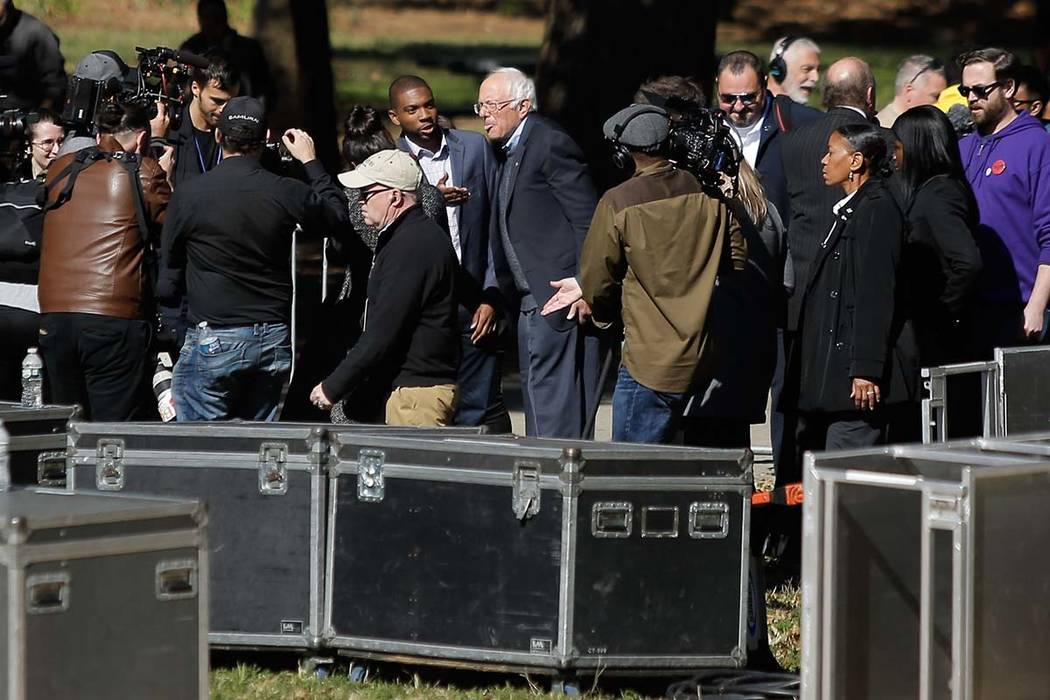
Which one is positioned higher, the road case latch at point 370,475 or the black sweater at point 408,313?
the black sweater at point 408,313

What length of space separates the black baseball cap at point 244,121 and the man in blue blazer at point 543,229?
1.31 meters

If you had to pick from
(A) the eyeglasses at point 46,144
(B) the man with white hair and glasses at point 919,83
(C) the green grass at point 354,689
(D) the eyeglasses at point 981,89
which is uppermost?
(B) the man with white hair and glasses at point 919,83

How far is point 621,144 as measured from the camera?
23.7 ft

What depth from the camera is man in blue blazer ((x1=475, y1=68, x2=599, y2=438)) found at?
27.6 feet

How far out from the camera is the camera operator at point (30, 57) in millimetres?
12789

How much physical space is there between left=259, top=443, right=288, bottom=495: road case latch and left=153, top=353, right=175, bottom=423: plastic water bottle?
186 cm

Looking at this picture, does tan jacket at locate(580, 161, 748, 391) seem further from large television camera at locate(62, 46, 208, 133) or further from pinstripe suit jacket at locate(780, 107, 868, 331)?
large television camera at locate(62, 46, 208, 133)

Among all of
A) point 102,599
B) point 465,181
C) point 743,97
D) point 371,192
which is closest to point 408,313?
point 371,192

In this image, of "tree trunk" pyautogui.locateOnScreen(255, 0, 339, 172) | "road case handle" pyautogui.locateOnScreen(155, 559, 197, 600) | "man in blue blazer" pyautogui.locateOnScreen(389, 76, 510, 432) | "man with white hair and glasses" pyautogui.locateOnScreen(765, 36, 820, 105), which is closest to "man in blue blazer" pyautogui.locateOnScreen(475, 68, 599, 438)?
"man in blue blazer" pyautogui.locateOnScreen(389, 76, 510, 432)

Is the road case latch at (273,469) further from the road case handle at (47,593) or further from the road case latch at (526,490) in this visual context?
the road case handle at (47,593)

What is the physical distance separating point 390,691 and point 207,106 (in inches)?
140

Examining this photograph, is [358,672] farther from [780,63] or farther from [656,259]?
[780,63]

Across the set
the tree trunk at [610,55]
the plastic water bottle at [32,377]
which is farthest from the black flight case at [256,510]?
the tree trunk at [610,55]

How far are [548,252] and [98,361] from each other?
2.13 meters
